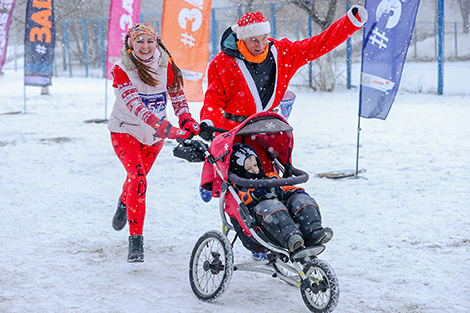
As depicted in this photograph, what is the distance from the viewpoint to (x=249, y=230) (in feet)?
10.6

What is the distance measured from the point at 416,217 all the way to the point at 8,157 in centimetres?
654

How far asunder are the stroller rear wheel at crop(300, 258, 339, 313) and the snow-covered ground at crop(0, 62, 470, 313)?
0.20 metres

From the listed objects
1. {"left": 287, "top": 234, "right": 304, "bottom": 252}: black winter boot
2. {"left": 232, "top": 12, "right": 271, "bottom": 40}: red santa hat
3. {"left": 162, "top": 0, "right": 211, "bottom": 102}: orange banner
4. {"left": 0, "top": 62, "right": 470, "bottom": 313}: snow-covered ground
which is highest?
{"left": 162, "top": 0, "right": 211, "bottom": 102}: orange banner

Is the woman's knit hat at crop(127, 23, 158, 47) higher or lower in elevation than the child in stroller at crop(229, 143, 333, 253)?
higher

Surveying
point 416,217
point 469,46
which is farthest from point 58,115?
point 469,46

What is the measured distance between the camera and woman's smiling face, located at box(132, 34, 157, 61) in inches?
158

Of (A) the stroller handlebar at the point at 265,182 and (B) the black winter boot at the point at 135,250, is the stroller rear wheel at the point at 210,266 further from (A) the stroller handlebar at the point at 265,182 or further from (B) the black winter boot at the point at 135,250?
(B) the black winter boot at the point at 135,250

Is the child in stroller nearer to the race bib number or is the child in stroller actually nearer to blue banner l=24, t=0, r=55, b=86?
the race bib number

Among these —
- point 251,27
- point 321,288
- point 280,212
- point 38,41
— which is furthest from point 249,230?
point 38,41

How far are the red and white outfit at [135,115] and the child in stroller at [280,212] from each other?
803 mm

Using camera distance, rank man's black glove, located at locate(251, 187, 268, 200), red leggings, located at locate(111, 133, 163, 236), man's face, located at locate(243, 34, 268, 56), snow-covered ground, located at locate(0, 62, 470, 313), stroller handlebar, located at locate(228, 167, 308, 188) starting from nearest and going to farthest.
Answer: stroller handlebar, located at locate(228, 167, 308, 188) < man's black glove, located at locate(251, 187, 268, 200) < snow-covered ground, located at locate(0, 62, 470, 313) < man's face, located at locate(243, 34, 268, 56) < red leggings, located at locate(111, 133, 163, 236)

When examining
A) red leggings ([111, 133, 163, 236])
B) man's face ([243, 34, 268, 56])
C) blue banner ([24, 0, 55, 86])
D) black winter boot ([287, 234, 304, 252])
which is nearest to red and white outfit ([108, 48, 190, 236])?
red leggings ([111, 133, 163, 236])

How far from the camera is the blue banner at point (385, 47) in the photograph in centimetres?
625

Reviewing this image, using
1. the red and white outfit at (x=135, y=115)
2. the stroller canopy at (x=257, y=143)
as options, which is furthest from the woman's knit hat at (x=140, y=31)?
the stroller canopy at (x=257, y=143)
